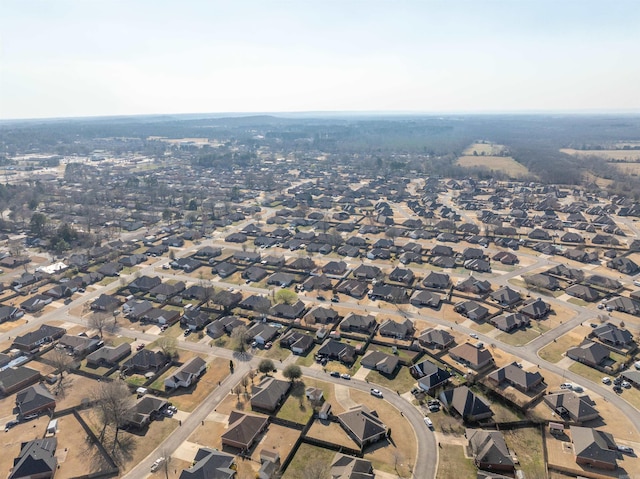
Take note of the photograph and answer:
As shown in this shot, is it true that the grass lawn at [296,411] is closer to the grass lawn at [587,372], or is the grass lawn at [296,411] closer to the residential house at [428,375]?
the residential house at [428,375]

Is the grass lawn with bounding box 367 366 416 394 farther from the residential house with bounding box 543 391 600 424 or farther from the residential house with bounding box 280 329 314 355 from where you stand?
the residential house with bounding box 543 391 600 424

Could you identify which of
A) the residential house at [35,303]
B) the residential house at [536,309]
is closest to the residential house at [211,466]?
→ the residential house at [35,303]

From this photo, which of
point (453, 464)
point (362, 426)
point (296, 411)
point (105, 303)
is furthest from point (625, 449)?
point (105, 303)

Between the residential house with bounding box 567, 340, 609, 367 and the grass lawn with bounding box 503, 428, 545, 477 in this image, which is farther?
the residential house with bounding box 567, 340, 609, 367

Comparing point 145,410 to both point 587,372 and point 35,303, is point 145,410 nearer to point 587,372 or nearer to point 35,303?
point 35,303

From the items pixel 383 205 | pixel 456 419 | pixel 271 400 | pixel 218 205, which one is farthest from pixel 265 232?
pixel 456 419

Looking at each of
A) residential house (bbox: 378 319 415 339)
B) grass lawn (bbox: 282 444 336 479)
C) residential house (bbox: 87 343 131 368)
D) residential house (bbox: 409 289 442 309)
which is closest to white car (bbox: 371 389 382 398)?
grass lawn (bbox: 282 444 336 479)
